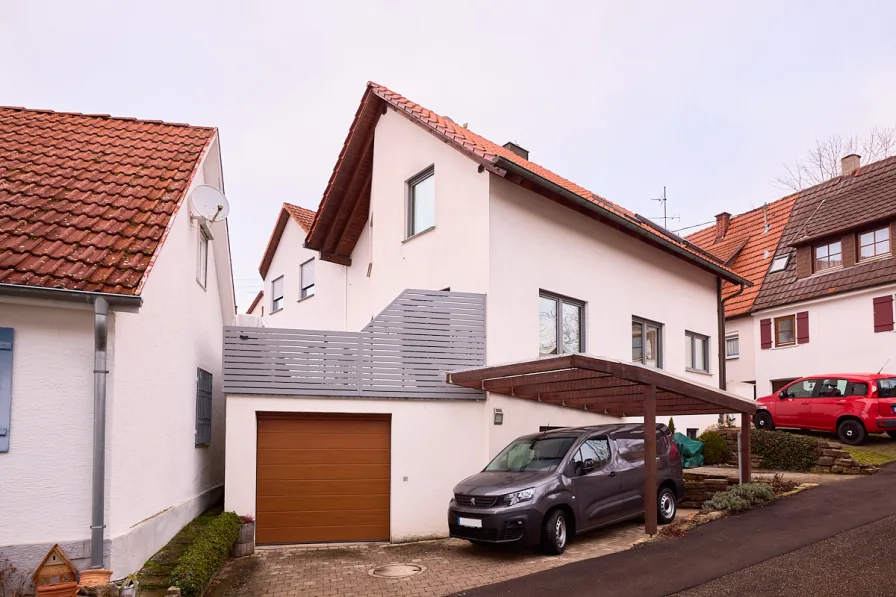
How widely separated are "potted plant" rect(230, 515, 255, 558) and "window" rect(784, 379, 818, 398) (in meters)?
14.6

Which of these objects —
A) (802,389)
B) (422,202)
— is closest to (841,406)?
(802,389)

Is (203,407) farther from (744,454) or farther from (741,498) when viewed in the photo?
(744,454)

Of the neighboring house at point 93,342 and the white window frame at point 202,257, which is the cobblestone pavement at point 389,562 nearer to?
the neighboring house at point 93,342

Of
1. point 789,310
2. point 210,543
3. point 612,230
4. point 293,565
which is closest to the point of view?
point 210,543

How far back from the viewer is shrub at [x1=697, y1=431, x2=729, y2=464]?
715 inches

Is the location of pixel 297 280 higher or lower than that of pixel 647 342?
higher

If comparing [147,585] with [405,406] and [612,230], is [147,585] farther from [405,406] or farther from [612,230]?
[612,230]

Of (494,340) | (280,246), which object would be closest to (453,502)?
(494,340)

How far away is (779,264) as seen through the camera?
2669cm

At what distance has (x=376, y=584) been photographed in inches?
366

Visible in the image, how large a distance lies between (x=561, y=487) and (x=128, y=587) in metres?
5.83

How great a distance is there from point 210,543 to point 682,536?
6666 millimetres

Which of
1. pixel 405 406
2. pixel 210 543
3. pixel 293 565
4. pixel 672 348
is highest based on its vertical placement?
pixel 672 348

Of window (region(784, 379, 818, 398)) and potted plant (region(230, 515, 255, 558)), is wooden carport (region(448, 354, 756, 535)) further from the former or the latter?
window (region(784, 379, 818, 398))
